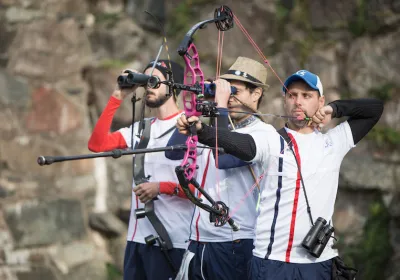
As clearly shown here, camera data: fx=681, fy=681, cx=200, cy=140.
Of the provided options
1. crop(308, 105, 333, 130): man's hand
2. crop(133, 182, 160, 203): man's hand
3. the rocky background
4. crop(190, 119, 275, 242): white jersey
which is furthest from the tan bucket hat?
the rocky background

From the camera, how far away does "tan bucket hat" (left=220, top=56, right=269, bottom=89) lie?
3.95 metres

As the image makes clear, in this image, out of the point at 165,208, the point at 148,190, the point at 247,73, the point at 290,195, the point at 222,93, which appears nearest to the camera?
the point at 290,195

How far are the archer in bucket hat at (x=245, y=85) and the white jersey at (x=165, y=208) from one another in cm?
68

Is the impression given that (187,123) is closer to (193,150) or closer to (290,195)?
(193,150)

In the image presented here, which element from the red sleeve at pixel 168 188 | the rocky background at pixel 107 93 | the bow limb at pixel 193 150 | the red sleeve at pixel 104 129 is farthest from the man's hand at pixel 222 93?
the rocky background at pixel 107 93

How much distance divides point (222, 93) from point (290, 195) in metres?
0.63

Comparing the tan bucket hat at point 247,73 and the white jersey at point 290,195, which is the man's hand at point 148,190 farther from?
the white jersey at point 290,195

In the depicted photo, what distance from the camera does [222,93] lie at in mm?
3518

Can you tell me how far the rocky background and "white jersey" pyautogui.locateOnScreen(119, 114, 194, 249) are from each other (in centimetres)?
202

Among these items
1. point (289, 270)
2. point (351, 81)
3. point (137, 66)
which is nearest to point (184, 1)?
point (137, 66)

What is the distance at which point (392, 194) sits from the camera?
5914 mm

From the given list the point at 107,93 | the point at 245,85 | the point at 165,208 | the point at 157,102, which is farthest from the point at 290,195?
the point at 107,93

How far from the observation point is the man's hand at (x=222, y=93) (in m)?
3.50

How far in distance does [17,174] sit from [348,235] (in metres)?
3.11
